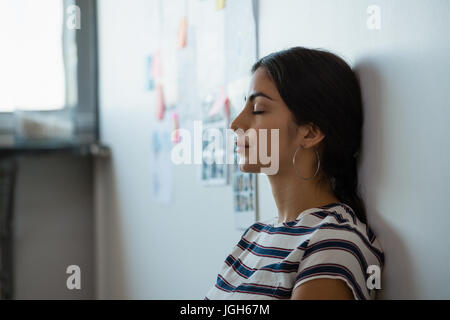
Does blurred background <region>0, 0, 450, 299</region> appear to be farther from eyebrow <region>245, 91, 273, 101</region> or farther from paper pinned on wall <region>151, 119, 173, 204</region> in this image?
eyebrow <region>245, 91, 273, 101</region>

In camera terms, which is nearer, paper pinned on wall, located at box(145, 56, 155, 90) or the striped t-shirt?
the striped t-shirt

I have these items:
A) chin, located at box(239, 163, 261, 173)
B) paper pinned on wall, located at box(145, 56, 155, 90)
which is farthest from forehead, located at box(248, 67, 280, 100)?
paper pinned on wall, located at box(145, 56, 155, 90)

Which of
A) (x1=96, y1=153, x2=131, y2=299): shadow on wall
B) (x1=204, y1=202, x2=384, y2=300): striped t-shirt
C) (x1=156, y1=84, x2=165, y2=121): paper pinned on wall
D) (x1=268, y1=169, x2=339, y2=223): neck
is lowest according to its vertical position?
(x1=96, y1=153, x2=131, y2=299): shadow on wall

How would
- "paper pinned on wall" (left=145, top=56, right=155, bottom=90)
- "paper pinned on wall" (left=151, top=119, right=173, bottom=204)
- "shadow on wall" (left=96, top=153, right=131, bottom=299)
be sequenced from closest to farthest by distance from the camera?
"paper pinned on wall" (left=151, top=119, right=173, bottom=204), "paper pinned on wall" (left=145, top=56, right=155, bottom=90), "shadow on wall" (left=96, top=153, right=131, bottom=299)

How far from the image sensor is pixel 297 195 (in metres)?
1.10

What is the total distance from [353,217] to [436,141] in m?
0.23

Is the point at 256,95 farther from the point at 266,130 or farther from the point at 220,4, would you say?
the point at 220,4

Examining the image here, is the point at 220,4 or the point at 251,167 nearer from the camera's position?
the point at 251,167

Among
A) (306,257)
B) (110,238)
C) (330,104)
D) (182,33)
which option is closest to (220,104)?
(182,33)

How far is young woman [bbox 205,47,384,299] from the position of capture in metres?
0.95

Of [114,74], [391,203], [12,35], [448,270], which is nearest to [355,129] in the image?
[391,203]

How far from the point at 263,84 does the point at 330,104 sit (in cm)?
15

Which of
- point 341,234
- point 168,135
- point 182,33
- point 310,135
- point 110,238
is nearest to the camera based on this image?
point 341,234
